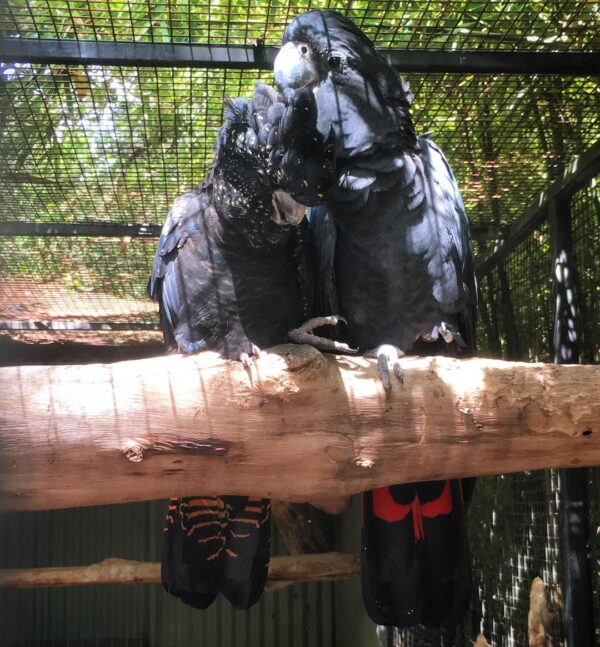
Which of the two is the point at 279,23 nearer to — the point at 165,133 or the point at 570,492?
the point at 165,133

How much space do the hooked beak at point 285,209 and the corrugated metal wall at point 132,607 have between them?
405 centimetres

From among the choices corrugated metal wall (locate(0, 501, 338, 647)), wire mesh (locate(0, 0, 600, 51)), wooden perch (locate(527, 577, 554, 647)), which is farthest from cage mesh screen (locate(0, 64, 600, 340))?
corrugated metal wall (locate(0, 501, 338, 647))

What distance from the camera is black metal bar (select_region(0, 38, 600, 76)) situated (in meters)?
1.98

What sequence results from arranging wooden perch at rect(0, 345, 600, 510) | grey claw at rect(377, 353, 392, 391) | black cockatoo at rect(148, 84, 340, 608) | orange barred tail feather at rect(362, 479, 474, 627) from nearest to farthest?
wooden perch at rect(0, 345, 600, 510), grey claw at rect(377, 353, 392, 391), black cockatoo at rect(148, 84, 340, 608), orange barred tail feather at rect(362, 479, 474, 627)

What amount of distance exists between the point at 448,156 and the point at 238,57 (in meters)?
0.98

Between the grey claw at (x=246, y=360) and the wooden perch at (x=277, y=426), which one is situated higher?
the grey claw at (x=246, y=360)

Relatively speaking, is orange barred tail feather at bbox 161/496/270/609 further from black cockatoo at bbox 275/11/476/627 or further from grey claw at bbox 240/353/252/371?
grey claw at bbox 240/353/252/371

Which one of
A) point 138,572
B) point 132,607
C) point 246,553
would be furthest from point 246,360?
point 132,607

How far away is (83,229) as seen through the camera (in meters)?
3.06

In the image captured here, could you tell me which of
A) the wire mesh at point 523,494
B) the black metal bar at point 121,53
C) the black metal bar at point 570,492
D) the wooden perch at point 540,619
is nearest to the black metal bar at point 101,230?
the wire mesh at point 523,494

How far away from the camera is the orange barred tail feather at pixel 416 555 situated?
1873mm

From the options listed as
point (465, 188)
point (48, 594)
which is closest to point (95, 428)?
point (465, 188)

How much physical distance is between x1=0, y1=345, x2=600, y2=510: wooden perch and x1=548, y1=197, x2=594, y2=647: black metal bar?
2.26ft

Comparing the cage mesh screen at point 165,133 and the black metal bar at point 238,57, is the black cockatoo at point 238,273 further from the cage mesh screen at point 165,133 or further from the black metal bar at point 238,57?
the cage mesh screen at point 165,133
